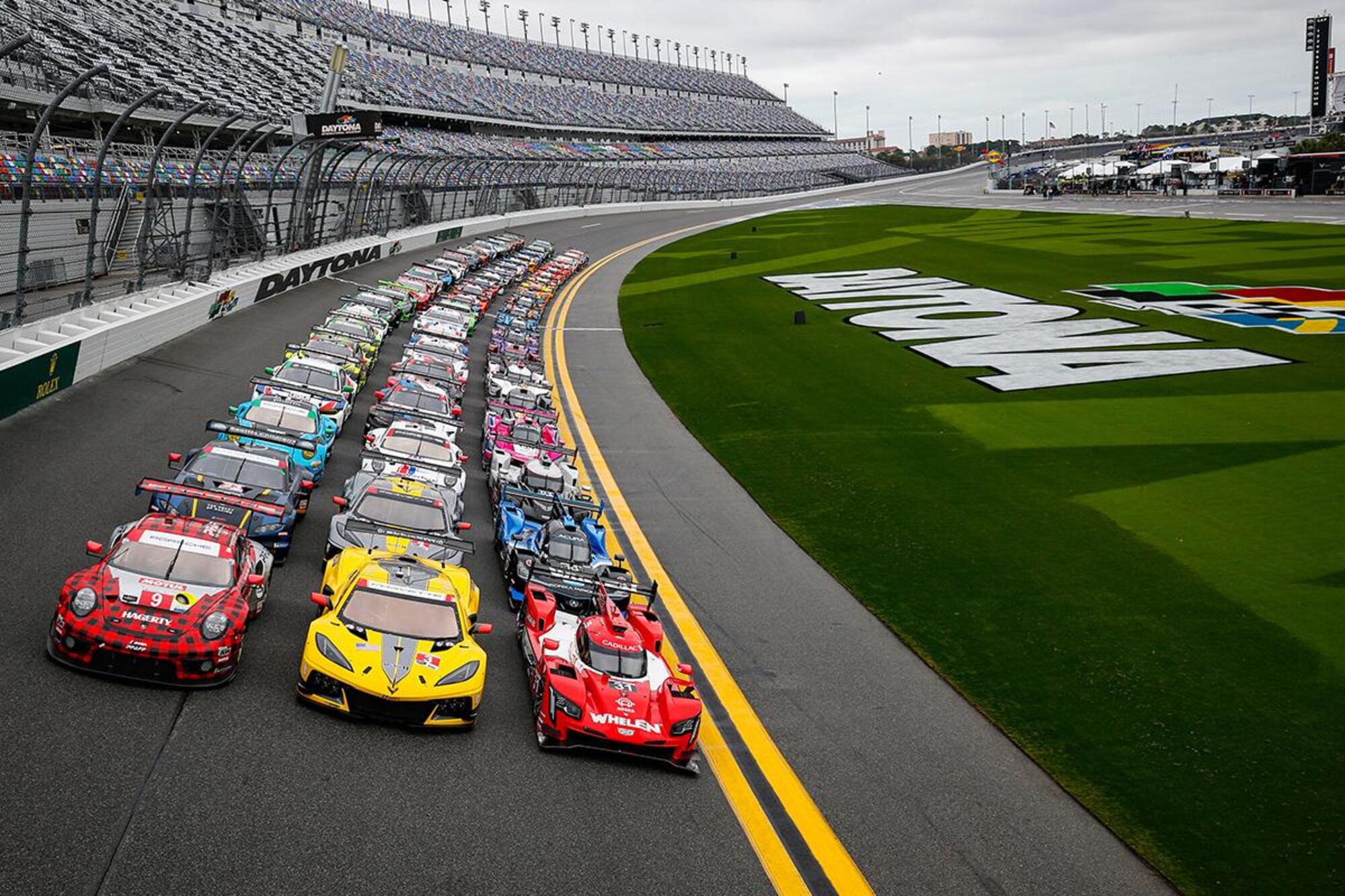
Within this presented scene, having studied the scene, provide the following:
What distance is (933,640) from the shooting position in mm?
14594

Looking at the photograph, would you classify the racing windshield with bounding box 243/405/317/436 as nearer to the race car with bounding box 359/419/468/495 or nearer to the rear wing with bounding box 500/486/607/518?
the race car with bounding box 359/419/468/495

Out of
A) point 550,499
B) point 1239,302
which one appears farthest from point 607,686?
point 1239,302

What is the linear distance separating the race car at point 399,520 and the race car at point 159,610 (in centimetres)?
215

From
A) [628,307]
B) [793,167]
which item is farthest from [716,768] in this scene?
[793,167]

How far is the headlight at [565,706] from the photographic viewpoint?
435 inches

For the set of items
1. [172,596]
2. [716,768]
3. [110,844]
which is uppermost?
[172,596]

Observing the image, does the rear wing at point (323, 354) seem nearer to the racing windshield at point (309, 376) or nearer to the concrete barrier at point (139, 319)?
the racing windshield at point (309, 376)

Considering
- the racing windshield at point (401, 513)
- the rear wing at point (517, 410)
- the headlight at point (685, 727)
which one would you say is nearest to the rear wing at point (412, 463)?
the racing windshield at point (401, 513)

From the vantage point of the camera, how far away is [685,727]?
11117 millimetres

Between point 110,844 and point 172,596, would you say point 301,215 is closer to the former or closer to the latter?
point 172,596

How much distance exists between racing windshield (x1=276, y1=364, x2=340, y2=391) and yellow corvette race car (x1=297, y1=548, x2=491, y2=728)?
31.3 feet

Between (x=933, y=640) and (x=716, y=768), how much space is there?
4392 mm

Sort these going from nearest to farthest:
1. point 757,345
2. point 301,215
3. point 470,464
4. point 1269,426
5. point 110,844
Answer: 1. point 110,844
2. point 470,464
3. point 1269,426
4. point 757,345
5. point 301,215

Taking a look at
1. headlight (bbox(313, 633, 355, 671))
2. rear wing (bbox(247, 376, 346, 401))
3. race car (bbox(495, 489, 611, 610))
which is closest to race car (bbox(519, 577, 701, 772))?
race car (bbox(495, 489, 611, 610))
